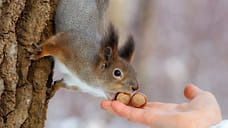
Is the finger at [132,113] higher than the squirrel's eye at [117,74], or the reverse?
the finger at [132,113]

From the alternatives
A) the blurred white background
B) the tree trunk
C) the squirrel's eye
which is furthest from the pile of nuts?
the blurred white background

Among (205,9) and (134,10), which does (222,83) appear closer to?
(205,9)

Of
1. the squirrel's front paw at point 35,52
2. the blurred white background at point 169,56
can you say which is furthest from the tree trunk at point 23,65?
the blurred white background at point 169,56

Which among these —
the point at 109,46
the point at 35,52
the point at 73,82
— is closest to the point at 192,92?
the point at 109,46

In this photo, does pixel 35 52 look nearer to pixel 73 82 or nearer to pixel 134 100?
pixel 73 82

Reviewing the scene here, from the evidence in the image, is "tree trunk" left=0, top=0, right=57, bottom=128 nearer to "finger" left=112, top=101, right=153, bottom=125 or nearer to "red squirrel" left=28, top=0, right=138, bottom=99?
"red squirrel" left=28, top=0, right=138, bottom=99

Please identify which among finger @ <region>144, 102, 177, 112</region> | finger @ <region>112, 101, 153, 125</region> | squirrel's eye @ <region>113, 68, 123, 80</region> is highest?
finger @ <region>112, 101, 153, 125</region>

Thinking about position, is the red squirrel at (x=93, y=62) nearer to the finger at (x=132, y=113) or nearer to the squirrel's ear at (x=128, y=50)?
the squirrel's ear at (x=128, y=50)
